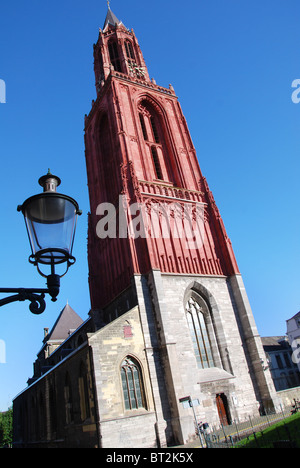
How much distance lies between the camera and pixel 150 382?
60.6ft

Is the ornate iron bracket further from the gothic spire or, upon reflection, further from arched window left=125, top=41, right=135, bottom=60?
the gothic spire

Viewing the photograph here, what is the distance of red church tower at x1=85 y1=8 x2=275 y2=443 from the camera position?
19688mm

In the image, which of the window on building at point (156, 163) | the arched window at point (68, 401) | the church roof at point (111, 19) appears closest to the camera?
the arched window at point (68, 401)

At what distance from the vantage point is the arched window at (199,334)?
21453 mm

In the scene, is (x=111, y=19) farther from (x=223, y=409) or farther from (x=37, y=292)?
(x=37, y=292)

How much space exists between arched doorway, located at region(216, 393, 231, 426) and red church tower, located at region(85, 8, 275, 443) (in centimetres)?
7

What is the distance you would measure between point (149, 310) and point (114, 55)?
31763 millimetres

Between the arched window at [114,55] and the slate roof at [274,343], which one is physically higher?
the arched window at [114,55]

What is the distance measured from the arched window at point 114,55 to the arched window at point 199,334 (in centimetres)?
2860

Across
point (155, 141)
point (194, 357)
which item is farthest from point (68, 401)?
point (155, 141)

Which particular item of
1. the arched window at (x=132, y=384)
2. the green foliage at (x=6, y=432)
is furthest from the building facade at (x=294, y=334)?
the green foliage at (x=6, y=432)

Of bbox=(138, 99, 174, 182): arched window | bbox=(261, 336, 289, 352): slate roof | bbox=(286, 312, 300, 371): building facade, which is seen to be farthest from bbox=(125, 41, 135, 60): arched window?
bbox=(261, 336, 289, 352): slate roof

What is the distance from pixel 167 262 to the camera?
2295 cm

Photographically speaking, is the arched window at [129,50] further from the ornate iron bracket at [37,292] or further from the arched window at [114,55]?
the ornate iron bracket at [37,292]
